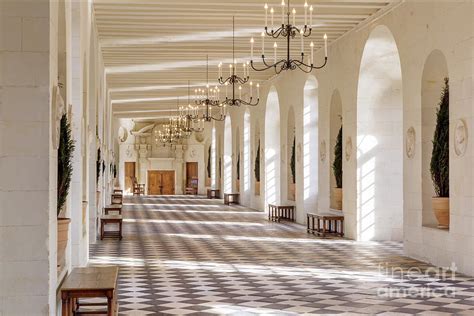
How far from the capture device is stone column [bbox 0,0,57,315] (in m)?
5.50

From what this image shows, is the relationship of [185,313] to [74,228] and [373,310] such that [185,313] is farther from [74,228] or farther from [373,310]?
[74,228]

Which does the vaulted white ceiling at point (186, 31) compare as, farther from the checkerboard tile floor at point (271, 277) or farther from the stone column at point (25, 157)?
the stone column at point (25, 157)

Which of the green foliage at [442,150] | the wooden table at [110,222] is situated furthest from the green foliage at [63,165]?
the wooden table at [110,222]

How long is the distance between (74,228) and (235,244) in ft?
17.0

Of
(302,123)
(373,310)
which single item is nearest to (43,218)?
(373,310)

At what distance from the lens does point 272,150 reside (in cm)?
2436

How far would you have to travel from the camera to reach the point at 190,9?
1324 cm

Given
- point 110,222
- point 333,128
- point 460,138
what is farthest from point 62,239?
point 333,128

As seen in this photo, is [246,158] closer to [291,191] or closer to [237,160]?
[237,160]

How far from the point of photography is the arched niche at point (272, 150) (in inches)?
952

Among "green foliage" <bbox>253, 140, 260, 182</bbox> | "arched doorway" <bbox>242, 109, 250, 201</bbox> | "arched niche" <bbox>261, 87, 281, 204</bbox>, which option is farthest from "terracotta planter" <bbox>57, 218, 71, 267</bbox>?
"arched doorway" <bbox>242, 109, 250, 201</bbox>

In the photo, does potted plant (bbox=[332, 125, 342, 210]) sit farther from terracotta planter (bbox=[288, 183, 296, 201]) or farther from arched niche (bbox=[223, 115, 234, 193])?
arched niche (bbox=[223, 115, 234, 193])

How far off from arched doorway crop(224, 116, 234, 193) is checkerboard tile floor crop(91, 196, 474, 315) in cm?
1701

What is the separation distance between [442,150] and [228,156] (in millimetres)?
23452
